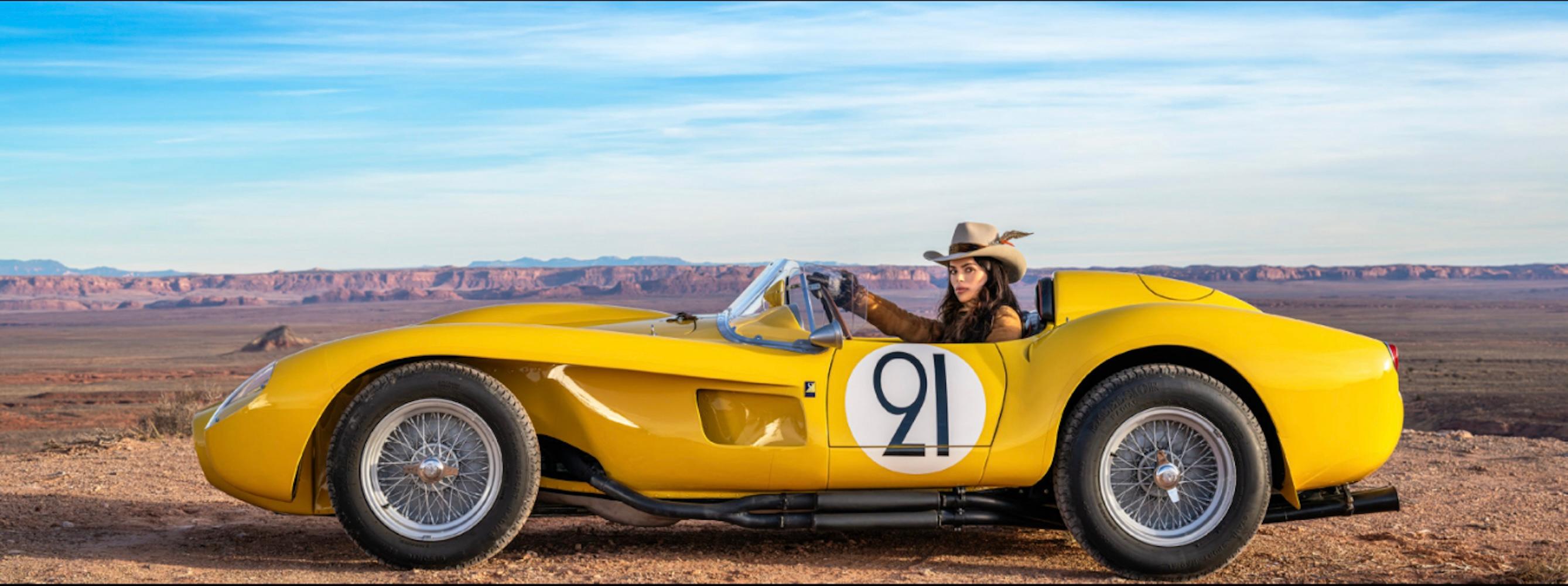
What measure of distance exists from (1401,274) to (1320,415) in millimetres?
177771

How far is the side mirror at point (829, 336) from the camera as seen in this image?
5535 mm

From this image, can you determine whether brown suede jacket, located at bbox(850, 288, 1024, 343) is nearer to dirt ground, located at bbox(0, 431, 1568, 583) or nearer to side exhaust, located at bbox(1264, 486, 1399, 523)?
dirt ground, located at bbox(0, 431, 1568, 583)

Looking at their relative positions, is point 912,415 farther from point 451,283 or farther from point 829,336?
point 451,283

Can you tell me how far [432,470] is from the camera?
5.45 m

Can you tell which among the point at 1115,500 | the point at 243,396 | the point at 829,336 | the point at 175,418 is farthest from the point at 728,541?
the point at 175,418

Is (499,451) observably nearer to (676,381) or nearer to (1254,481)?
(676,381)

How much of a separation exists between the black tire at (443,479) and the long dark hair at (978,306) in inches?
86.7

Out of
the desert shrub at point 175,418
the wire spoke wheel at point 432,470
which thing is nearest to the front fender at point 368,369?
the wire spoke wheel at point 432,470

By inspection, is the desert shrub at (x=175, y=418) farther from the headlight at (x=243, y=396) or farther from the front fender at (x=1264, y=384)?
the front fender at (x=1264, y=384)

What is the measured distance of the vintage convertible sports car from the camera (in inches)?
216

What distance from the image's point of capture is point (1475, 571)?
5.84 m

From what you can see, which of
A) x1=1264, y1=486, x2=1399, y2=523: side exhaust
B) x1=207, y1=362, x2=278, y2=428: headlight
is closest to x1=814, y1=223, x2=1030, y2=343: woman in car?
x1=1264, y1=486, x2=1399, y2=523: side exhaust

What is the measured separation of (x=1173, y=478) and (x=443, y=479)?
128 inches

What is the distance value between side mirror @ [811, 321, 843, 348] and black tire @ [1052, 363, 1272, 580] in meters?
1.11
